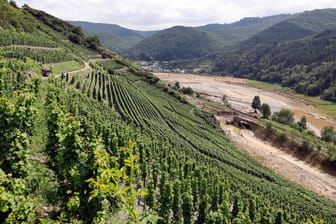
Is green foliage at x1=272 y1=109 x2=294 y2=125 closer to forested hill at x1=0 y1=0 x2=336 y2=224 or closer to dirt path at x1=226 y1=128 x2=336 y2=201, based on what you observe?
dirt path at x1=226 y1=128 x2=336 y2=201

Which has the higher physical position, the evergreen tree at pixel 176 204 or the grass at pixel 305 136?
the evergreen tree at pixel 176 204

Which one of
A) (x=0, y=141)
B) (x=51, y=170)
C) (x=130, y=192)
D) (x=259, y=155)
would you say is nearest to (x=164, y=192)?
(x=51, y=170)

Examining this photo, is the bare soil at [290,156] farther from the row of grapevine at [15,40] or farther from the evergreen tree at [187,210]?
the row of grapevine at [15,40]

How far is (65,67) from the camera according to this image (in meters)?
80.2

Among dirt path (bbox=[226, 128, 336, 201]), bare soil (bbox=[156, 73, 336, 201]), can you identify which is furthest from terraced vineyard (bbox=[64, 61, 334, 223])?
bare soil (bbox=[156, 73, 336, 201])

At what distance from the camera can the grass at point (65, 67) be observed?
74812 millimetres

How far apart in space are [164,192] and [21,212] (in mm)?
16828

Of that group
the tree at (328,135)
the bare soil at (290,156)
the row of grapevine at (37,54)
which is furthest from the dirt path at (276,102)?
the row of grapevine at (37,54)

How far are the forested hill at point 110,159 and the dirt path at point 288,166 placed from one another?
1098 centimetres

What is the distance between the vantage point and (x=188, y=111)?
102m

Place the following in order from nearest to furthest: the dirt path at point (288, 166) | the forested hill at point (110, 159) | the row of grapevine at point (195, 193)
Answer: the forested hill at point (110, 159) < the row of grapevine at point (195, 193) < the dirt path at point (288, 166)

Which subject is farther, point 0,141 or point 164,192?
point 164,192

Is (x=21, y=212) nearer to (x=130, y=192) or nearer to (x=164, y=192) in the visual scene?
(x=130, y=192)

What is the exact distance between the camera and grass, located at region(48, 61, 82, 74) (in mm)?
74812
